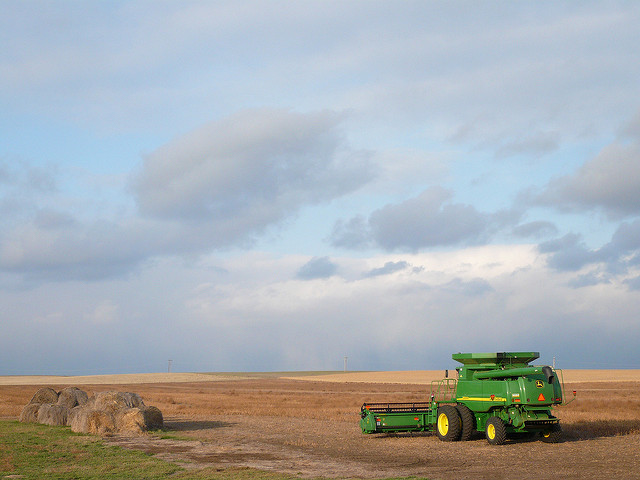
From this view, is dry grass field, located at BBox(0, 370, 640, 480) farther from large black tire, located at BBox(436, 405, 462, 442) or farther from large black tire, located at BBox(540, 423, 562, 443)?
large black tire, located at BBox(436, 405, 462, 442)

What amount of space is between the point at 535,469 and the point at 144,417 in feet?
57.4

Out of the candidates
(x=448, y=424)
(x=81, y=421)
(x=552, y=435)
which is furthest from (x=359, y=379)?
(x=552, y=435)

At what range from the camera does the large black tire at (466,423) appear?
25.2m

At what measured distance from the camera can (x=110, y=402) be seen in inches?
1190

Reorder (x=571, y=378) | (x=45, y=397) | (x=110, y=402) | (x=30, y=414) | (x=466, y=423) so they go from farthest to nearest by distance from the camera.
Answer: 1. (x=571, y=378)
2. (x=45, y=397)
3. (x=30, y=414)
4. (x=110, y=402)
5. (x=466, y=423)

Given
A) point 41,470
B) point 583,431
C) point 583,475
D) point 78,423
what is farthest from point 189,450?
point 583,431

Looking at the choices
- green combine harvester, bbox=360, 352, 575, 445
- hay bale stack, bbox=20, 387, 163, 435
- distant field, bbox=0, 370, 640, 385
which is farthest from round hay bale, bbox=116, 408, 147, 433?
distant field, bbox=0, 370, 640, 385

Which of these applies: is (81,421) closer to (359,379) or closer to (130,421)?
(130,421)

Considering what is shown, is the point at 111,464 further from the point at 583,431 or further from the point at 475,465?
the point at 583,431

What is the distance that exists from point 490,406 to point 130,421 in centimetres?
1522

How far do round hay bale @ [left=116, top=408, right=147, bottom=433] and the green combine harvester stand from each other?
962 cm

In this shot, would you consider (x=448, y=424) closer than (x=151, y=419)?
Yes

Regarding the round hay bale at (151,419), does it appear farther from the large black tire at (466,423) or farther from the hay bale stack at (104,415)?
the large black tire at (466,423)

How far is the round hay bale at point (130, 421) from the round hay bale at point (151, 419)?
0.30m
